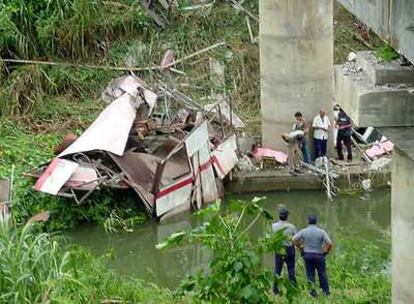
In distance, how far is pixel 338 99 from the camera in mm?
8961

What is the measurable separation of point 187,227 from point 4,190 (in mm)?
2739

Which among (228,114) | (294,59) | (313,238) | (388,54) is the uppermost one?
(388,54)

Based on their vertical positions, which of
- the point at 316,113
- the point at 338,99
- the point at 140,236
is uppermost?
the point at 338,99

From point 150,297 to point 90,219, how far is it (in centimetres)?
412

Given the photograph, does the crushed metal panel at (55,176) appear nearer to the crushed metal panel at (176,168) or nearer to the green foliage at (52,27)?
the crushed metal panel at (176,168)

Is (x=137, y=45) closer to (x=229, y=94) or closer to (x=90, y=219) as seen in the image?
(x=229, y=94)

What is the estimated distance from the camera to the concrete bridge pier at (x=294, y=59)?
15.9 m

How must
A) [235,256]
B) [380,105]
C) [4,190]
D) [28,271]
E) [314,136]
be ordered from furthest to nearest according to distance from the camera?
[314,136], [4,190], [28,271], [380,105], [235,256]

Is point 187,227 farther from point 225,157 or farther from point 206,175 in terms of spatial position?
point 225,157

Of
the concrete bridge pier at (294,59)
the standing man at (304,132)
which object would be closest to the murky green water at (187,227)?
the standing man at (304,132)

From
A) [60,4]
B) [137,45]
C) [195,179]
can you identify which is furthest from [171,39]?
[195,179]

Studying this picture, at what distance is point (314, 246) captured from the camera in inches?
424

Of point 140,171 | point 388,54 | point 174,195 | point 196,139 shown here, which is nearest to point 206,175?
point 196,139

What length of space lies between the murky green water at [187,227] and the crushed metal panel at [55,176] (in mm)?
845
